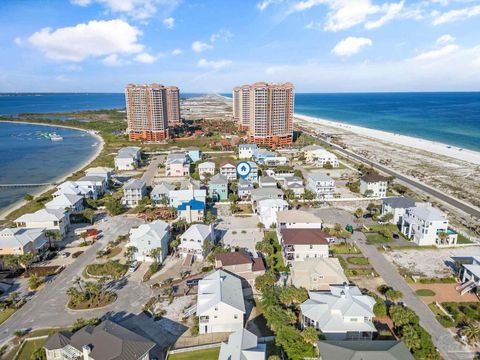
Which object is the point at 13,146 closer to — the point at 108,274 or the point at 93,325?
the point at 108,274

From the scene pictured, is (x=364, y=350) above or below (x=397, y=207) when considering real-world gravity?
below

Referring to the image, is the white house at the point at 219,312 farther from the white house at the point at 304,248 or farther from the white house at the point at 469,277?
the white house at the point at 469,277

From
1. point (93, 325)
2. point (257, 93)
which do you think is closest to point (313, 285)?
point (93, 325)

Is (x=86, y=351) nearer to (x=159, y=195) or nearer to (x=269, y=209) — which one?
(x=269, y=209)

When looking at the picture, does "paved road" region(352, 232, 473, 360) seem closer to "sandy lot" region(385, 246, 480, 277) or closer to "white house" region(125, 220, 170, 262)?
"sandy lot" region(385, 246, 480, 277)

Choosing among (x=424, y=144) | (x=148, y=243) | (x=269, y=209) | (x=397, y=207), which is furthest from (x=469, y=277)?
(x=424, y=144)

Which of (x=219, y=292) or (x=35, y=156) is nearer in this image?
(x=219, y=292)
